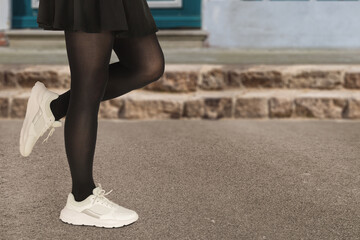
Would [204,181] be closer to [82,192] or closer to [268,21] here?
[82,192]

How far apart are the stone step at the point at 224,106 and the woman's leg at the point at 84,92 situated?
2.41 m

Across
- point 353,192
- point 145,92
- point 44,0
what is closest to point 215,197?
point 353,192

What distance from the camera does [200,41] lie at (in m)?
5.80

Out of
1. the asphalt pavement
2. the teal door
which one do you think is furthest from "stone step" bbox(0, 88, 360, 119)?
the teal door

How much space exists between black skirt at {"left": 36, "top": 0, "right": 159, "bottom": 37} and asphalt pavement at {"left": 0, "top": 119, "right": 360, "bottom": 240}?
0.77 meters

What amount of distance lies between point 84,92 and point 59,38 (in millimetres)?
3968

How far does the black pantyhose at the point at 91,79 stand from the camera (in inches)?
78.1

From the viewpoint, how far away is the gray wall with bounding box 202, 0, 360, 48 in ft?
19.4

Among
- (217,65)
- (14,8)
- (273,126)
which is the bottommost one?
(273,126)

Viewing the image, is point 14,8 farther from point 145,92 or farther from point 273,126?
point 273,126

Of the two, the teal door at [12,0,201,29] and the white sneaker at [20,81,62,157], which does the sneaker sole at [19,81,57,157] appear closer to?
the white sneaker at [20,81,62,157]

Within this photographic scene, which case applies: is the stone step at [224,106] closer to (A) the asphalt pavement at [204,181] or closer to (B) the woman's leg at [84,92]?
(A) the asphalt pavement at [204,181]

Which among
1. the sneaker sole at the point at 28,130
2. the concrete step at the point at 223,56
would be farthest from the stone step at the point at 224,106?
the sneaker sole at the point at 28,130

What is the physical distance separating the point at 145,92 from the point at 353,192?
2314mm
